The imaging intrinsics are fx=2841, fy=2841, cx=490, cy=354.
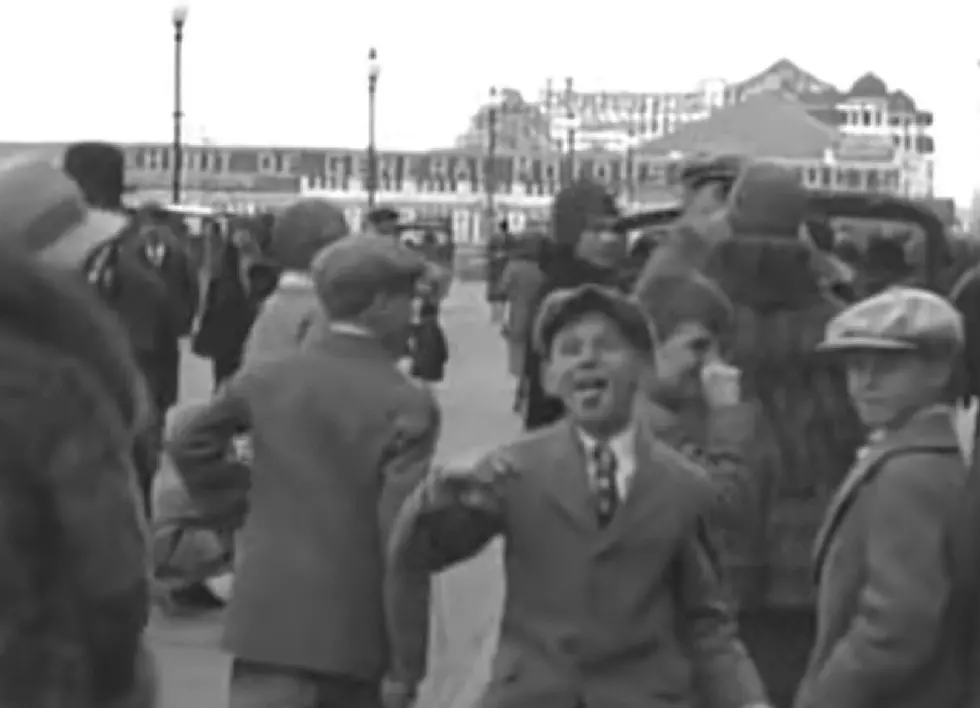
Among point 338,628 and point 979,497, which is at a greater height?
point 979,497

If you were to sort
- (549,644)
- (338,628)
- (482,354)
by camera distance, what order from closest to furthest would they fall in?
(549,644) < (338,628) < (482,354)

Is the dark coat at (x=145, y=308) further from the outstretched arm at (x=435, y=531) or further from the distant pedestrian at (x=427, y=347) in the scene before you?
the distant pedestrian at (x=427, y=347)

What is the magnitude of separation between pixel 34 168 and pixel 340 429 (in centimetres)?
235

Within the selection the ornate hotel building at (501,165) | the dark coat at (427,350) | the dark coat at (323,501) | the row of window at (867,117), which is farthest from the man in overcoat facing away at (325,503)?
the row of window at (867,117)

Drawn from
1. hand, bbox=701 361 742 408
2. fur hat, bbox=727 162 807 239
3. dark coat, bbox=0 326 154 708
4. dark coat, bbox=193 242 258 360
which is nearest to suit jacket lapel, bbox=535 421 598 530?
hand, bbox=701 361 742 408

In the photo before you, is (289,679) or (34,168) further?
(289,679)

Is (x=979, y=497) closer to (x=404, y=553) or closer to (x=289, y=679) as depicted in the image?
(x=404, y=553)

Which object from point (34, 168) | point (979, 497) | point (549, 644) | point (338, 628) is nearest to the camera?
point (34, 168)

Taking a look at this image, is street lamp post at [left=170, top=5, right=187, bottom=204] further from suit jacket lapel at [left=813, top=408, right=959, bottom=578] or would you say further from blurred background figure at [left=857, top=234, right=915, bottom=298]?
suit jacket lapel at [left=813, top=408, right=959, bottom=578]

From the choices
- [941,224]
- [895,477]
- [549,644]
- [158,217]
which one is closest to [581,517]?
[549,644]

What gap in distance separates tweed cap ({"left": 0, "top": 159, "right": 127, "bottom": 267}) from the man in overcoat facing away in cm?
219

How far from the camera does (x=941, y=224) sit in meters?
9.11

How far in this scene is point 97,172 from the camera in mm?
9648

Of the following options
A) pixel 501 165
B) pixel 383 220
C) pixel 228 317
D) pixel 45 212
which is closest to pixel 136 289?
pixel 228 317
